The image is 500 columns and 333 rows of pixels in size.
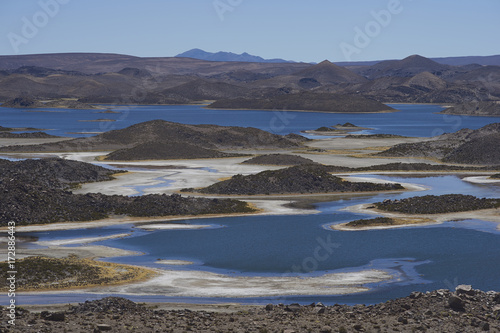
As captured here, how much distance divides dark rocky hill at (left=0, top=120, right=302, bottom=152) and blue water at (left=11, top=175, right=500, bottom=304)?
248ft

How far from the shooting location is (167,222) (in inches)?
2343

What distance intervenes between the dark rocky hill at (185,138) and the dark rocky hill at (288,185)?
58.7 metres

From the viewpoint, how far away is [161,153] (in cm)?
11250

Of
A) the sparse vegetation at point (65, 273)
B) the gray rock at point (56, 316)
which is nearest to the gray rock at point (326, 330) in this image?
the gray rock at point (56, 316)

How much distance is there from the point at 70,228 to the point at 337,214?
22829 mm

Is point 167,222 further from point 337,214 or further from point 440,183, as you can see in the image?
point 440,183

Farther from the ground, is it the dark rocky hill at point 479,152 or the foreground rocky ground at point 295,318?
the dark rocky hill at point 479,152

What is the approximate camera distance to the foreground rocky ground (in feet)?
87.3

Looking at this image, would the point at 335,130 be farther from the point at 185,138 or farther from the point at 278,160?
the point at 278,160

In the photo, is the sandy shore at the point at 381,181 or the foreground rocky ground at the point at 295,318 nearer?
the foreground rocky ground at the point at 295,318

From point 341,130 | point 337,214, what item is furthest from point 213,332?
point 341,130

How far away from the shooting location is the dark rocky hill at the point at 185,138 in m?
135

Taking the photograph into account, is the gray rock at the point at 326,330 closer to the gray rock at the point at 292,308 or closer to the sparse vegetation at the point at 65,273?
the gray rock at the point at 292,308

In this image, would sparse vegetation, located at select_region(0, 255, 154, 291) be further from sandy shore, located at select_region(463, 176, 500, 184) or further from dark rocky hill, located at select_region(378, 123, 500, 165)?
dark rocky hill, located at select_region(378, 123, 500, 165)
